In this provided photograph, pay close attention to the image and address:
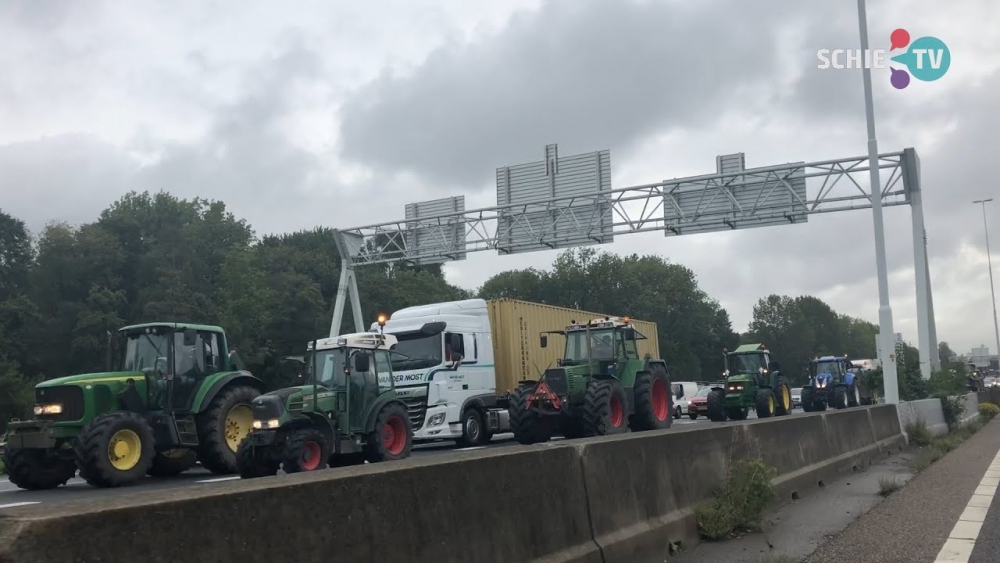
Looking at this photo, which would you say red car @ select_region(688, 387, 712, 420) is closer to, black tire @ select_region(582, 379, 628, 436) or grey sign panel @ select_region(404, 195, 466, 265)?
grey sign panel @ select_region(404, 195, 466, 265)

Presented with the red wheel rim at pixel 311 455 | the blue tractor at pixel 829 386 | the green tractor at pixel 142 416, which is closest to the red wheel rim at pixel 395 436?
the red wheel rim at pixel 311 455

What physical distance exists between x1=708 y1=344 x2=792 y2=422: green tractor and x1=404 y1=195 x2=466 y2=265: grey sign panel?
1045cm

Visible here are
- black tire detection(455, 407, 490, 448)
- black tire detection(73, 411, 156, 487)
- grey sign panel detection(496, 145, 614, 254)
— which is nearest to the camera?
black tire detection(73, 411, 156, 487)

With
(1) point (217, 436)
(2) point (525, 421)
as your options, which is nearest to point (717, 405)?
(2) point (525, 421)

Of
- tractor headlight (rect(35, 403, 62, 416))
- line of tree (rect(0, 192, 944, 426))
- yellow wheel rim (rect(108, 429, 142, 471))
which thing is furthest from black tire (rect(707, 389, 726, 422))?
tractor headlight (rect(35, 403, 62, 416))

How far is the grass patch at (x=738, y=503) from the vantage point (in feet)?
25.3

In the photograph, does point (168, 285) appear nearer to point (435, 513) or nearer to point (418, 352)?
point (418, 352)

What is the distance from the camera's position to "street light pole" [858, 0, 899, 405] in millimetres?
22094

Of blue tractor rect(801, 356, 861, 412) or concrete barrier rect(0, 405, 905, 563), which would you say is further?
blue tractor rect(801, 356, 861, 412)

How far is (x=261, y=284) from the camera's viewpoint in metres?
49.6

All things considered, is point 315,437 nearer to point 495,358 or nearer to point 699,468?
point 699,468

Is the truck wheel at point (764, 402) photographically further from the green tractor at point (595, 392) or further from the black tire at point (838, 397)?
the green tractor at point (595, 392)

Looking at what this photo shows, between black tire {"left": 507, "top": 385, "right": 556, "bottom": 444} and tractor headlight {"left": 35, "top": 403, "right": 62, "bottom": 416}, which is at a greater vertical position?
tractor headlight {"left": 35, "top": 403, "right": 62, "bottom": 416}

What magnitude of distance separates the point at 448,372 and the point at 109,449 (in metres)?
7.54
